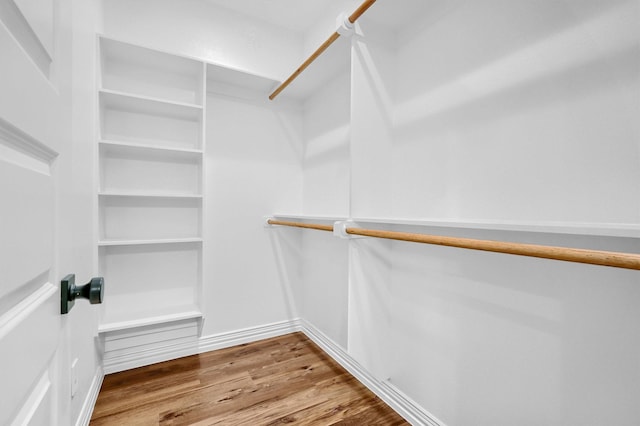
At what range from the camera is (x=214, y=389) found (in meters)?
1.57

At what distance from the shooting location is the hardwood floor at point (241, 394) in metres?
1.36

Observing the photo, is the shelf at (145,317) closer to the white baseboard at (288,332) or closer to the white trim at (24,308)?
the white baseboard at (288,332)

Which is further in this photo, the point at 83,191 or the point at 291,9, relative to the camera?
the point at 291,9

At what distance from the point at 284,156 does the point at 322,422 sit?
1706 millimetres

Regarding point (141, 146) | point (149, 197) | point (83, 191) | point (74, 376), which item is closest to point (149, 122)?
point (141, 146)

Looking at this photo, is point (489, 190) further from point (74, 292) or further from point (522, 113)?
point (74, 292)

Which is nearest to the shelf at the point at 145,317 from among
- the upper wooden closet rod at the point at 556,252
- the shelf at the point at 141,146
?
the shelf at the point at 141,146

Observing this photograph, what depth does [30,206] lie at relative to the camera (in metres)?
Result: 0.38

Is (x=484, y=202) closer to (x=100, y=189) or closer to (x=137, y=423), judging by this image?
(x=137, y=423)

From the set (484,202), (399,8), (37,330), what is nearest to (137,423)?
(37,330)

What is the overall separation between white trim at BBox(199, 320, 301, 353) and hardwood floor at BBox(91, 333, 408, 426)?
0.22 feet

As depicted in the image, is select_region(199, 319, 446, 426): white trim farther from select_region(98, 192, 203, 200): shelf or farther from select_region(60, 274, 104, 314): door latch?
select_region(60, 274, 104, 314): door latch

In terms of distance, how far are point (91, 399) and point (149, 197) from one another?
1065 millimetres

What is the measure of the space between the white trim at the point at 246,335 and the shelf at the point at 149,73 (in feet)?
5.15
